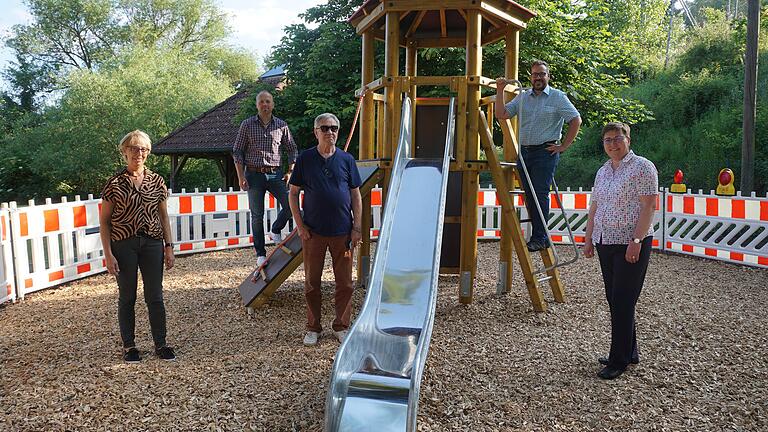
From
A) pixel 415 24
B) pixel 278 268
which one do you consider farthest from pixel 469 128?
pixel 278 268

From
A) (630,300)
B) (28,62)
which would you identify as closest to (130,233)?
(630,300)

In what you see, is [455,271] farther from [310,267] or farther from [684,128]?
[684,128]

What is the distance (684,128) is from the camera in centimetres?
2242

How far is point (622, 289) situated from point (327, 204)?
217 cm

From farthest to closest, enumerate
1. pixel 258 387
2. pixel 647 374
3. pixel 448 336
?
pixel 448 336
pixel 647 374
pixel 258 387

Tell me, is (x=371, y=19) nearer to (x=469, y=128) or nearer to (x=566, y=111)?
(x=469, y=128)

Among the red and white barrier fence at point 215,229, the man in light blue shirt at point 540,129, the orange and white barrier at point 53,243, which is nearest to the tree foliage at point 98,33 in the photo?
the red and white barrier fence at point 215,229

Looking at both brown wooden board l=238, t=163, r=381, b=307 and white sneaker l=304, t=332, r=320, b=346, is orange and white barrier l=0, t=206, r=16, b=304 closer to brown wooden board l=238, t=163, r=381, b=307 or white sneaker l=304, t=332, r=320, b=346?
brown wooden board l=238, t=163, r=381, b=307

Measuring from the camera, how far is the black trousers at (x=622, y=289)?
3.99 metres

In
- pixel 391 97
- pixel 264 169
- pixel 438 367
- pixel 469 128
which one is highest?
pixel 391 97

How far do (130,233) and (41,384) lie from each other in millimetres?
1136

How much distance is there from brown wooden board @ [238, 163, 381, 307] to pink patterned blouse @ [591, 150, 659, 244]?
2.44 meters

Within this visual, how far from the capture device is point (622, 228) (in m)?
3.98

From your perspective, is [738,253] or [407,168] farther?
[738,253]
